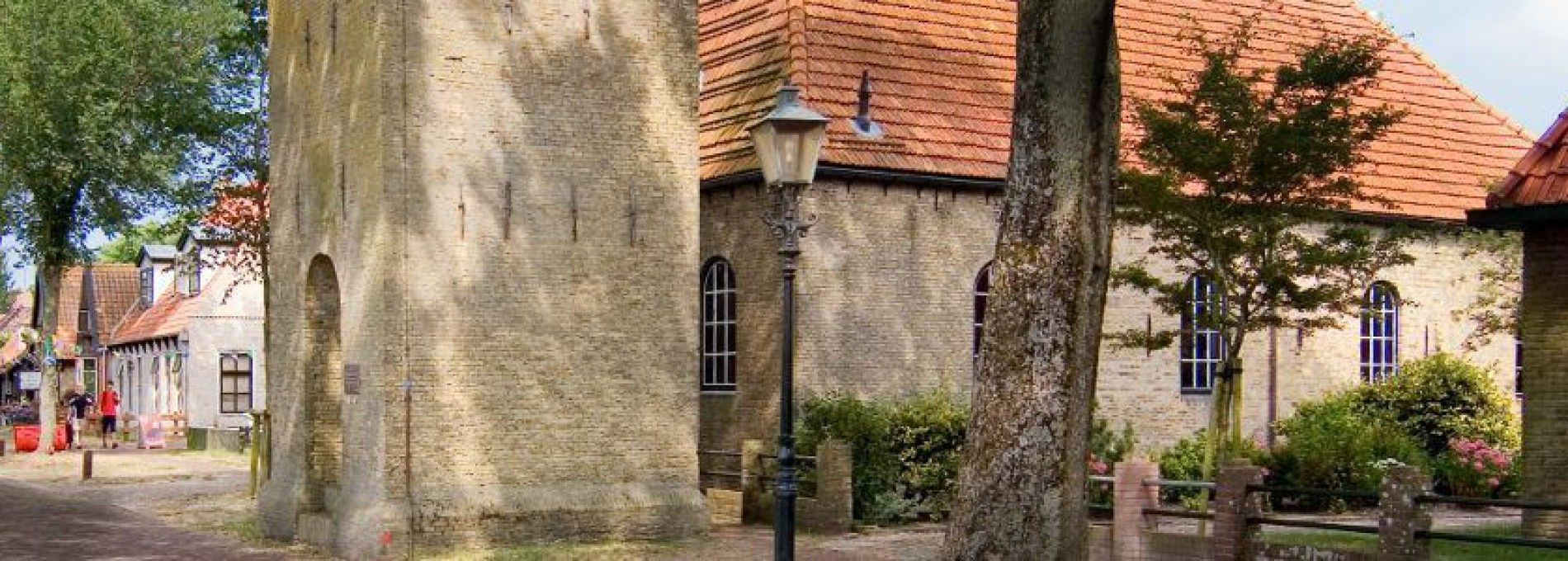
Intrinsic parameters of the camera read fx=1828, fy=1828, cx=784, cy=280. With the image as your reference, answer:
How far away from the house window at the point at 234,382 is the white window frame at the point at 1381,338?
34189mm

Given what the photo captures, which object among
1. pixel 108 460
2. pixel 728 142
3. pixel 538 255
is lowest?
pixel 108 460

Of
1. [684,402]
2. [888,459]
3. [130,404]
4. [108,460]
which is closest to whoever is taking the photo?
[684,402]

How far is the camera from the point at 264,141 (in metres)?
33.7

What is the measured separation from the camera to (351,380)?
781 inches

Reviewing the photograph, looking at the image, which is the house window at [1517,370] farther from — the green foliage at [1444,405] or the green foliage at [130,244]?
the green foliage at [130,244]

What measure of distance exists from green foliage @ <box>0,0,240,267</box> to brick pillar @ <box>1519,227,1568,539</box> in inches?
1109

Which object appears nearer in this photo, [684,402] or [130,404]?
[684,402]

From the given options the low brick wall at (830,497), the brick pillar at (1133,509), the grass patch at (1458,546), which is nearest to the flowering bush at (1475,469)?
the grass patch at (1458,546)

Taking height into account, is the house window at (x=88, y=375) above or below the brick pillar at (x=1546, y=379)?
below

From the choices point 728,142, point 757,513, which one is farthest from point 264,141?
point 757,513

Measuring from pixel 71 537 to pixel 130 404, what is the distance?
43.4m

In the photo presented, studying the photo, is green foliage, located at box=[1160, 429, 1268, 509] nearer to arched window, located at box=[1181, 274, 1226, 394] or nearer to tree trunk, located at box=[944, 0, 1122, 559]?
arched window, located at box=[1181, 274, 1226, 394]

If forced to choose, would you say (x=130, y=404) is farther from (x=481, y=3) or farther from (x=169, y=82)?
(x=481, y=3)

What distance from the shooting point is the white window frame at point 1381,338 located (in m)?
29.3
